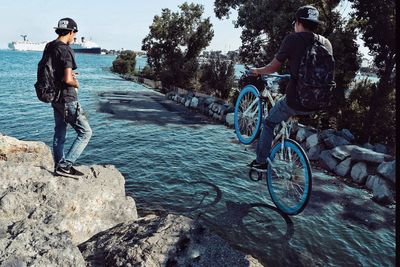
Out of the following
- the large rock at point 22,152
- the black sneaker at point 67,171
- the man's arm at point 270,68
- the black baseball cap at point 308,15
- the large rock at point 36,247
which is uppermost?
the black baseball cap at point 308,15

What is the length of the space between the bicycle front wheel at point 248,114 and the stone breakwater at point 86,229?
2.89 meters

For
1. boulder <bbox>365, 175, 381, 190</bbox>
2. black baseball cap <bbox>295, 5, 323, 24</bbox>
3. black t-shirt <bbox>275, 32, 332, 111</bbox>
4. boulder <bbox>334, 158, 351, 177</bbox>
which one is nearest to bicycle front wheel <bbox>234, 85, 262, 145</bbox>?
black t-shirt <bbox>275, 32, 332, 111</bbox>

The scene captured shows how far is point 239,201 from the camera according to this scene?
23.0 ft

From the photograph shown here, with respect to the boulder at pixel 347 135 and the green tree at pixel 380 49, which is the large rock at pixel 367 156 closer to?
the boulder at pixel 347 135

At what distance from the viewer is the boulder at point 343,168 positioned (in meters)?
9.63

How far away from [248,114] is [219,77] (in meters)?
18.1

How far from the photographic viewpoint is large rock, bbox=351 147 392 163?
9.41 meters

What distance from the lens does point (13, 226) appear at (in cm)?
336

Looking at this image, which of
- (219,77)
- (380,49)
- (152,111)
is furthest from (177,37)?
(380,49)

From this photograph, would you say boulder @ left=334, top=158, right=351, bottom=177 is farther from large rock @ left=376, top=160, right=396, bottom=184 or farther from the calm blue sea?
large rock @ left=376, top=160, right=396, bottom=184

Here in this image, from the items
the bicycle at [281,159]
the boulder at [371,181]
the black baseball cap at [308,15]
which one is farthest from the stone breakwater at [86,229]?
the boulder at [371,181]

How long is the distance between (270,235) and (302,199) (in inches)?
35.8

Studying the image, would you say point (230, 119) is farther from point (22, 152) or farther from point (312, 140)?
point (22, 152)

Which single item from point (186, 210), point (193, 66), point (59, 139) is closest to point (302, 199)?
point (186, 210)
